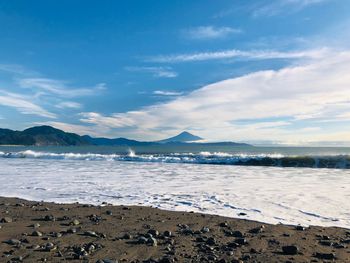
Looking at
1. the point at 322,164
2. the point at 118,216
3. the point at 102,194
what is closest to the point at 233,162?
the point at 322,164

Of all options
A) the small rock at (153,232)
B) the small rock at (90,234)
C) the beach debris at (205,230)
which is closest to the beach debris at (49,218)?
the small rock at (90,234)

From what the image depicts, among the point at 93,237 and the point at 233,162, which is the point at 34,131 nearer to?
the point at 233,162

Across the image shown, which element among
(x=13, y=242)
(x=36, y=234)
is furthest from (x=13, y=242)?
(x=36, y=234)

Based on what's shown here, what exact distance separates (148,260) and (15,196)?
289 inches

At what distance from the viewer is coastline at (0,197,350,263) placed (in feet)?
15.4

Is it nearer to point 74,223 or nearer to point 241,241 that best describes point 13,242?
point 74,223

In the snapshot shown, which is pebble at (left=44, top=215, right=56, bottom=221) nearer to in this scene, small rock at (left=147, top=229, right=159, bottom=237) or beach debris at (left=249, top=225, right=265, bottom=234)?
small rock at (left=147, top=229, right=159, bottom=237)

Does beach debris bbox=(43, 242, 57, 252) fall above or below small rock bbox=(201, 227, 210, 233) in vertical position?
below

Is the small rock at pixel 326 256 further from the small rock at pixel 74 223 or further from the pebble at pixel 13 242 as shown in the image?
the pebble at pixel 13 242

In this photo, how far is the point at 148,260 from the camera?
14.9ft

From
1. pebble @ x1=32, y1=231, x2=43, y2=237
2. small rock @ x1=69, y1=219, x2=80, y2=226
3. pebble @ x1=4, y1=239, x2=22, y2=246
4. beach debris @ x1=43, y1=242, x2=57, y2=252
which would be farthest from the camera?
small rock @ x1=69, y1=219, x2=80, y2=226

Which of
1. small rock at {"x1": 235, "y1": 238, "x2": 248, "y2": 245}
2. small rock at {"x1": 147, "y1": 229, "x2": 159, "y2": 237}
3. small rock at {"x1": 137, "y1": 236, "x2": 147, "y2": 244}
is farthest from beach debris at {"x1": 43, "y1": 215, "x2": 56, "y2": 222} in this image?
small rock at {"x1": 235, "y1": 238, "x2": 248, "y2": 245}

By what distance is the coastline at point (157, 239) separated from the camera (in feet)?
15.4

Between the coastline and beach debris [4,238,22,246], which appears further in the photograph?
beach debris [4,238,22,246]
